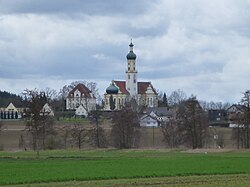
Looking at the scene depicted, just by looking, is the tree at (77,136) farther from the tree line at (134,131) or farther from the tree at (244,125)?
the tree at (244,125)

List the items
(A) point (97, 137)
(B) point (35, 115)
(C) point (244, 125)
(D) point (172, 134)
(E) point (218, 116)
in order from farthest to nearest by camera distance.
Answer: (E) point (218, 116) < (D) point (172, 134) < (A) point (97, 137) < (C) point (244, 125) < (B) point (35, 115)

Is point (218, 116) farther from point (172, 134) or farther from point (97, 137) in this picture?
point (97, 137)

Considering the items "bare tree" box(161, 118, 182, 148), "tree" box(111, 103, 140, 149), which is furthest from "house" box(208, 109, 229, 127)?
"tree" box(111, 103, 140, 149)

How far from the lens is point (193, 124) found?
305ft

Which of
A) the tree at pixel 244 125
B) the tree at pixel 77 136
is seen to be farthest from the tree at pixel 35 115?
the tree at pixel 244 125

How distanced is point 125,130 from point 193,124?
10299mm

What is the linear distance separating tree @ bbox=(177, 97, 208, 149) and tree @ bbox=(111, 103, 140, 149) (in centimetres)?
721

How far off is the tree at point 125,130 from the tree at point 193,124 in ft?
23.7

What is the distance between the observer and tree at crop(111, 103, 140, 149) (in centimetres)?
9625

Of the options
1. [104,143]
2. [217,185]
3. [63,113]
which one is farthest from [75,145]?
[63,113]

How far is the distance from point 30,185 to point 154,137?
83.2 m

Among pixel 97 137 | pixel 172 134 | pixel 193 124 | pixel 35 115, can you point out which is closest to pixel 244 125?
pixel 193 124

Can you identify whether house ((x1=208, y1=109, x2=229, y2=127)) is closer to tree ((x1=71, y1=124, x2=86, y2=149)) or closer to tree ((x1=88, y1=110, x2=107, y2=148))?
tree ((x1=88, y1=110, x2=107, y2=148))

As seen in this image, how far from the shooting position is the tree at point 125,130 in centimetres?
9625
